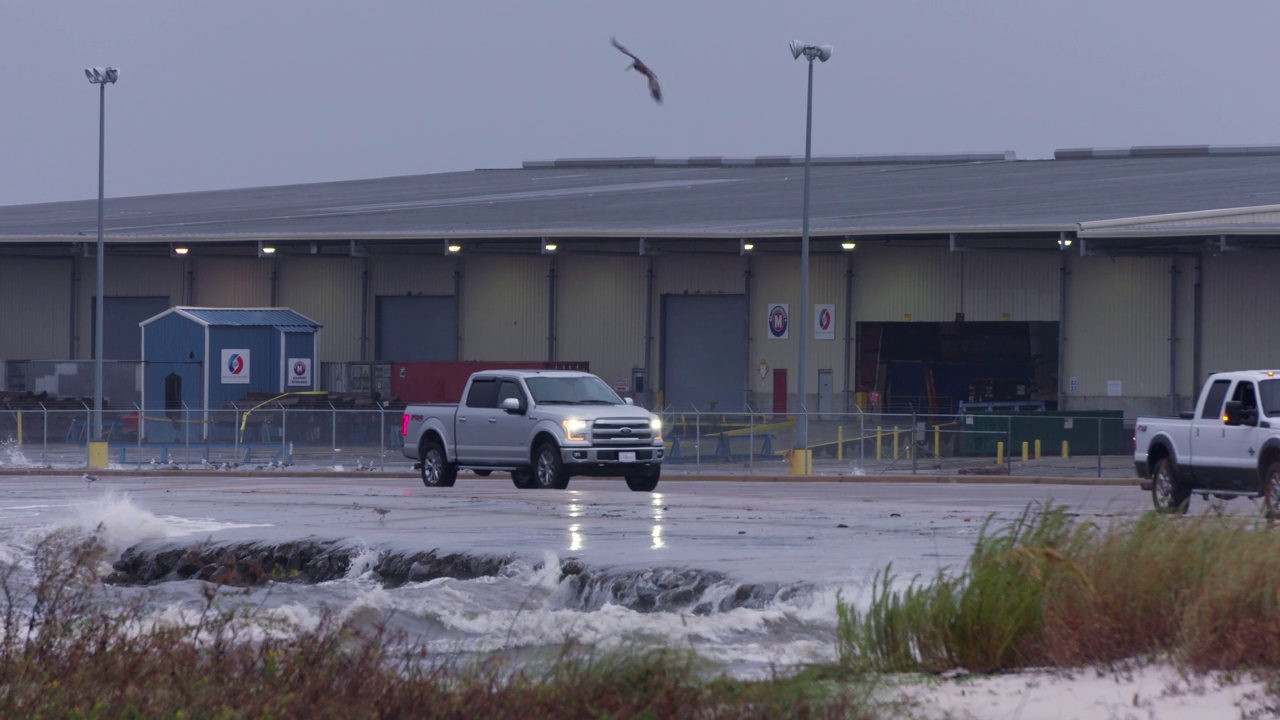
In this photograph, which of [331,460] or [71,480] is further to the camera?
[331,460]

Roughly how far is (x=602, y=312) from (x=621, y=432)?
28.1 metres

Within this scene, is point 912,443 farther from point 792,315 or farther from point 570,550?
point 570,550

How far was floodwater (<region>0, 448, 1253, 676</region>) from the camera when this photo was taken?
11961 mm

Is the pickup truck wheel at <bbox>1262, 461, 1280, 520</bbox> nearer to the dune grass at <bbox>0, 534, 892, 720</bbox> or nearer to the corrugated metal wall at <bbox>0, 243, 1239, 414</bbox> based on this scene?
the dune grass at <bbox>0, 534, 892, 720</bbox>

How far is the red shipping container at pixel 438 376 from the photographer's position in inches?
1970

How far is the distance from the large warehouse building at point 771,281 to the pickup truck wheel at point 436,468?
2097 centimetres

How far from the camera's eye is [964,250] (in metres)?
46.4

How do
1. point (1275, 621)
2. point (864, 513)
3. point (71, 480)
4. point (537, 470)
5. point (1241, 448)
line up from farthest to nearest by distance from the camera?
point (71, 480), point (537, 470), point (864, 513), point (1241, 448), point (1275, 621)

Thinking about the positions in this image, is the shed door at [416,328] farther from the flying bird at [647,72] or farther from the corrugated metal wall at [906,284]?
the flying bird at [647,72]

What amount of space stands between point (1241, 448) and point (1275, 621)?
447 inches

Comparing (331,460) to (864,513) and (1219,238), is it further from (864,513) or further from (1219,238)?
(1219,238)

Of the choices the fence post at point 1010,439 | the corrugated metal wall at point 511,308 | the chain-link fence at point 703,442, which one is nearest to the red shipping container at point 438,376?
the corrugated metal wall at point 511,308

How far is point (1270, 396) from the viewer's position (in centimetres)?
1936

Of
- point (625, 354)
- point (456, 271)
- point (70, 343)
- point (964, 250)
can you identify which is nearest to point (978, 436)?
point (964, 250)
